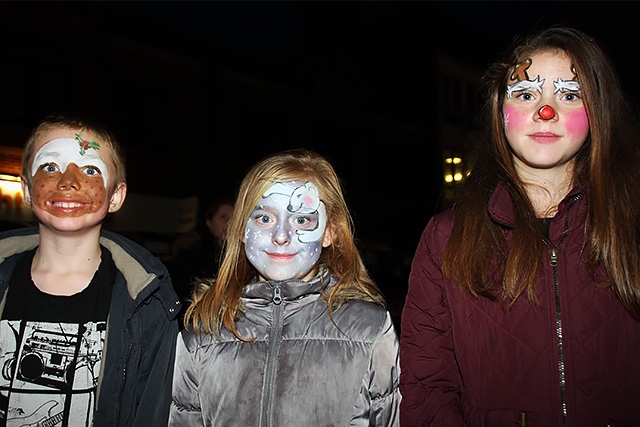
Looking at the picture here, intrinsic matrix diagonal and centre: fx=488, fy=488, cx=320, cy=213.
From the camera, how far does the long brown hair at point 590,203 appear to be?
5.54 feet

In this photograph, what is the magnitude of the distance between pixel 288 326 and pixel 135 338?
0.66 m

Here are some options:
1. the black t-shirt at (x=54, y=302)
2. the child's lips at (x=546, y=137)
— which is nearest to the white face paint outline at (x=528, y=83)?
the child's lips at (x=546, y=137)

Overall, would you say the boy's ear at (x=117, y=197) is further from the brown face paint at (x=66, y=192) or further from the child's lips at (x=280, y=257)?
the child's lips at (x=280, y=257)

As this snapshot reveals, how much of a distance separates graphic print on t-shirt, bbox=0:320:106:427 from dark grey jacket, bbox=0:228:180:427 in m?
0.07

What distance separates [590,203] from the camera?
70.4 inches

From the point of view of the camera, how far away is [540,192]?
1949 mm

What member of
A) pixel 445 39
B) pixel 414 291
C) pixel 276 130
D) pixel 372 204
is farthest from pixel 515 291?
pixel 445 39

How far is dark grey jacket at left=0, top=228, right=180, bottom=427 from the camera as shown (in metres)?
2.02

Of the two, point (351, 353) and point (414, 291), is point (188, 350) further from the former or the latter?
point (414, 291)

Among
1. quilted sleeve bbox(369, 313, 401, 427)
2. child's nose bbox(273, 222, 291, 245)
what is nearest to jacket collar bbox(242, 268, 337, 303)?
child's nose bbox(273, 222, 291, 245)

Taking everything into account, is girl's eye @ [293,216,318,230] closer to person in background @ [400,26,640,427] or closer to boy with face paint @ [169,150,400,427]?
boy with face paint @ [169,150,400,427]

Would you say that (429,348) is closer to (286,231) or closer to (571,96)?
(286,231)

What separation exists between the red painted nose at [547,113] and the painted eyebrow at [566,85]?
89mm

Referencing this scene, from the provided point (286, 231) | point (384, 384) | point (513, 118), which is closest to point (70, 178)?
point (286, 231)
